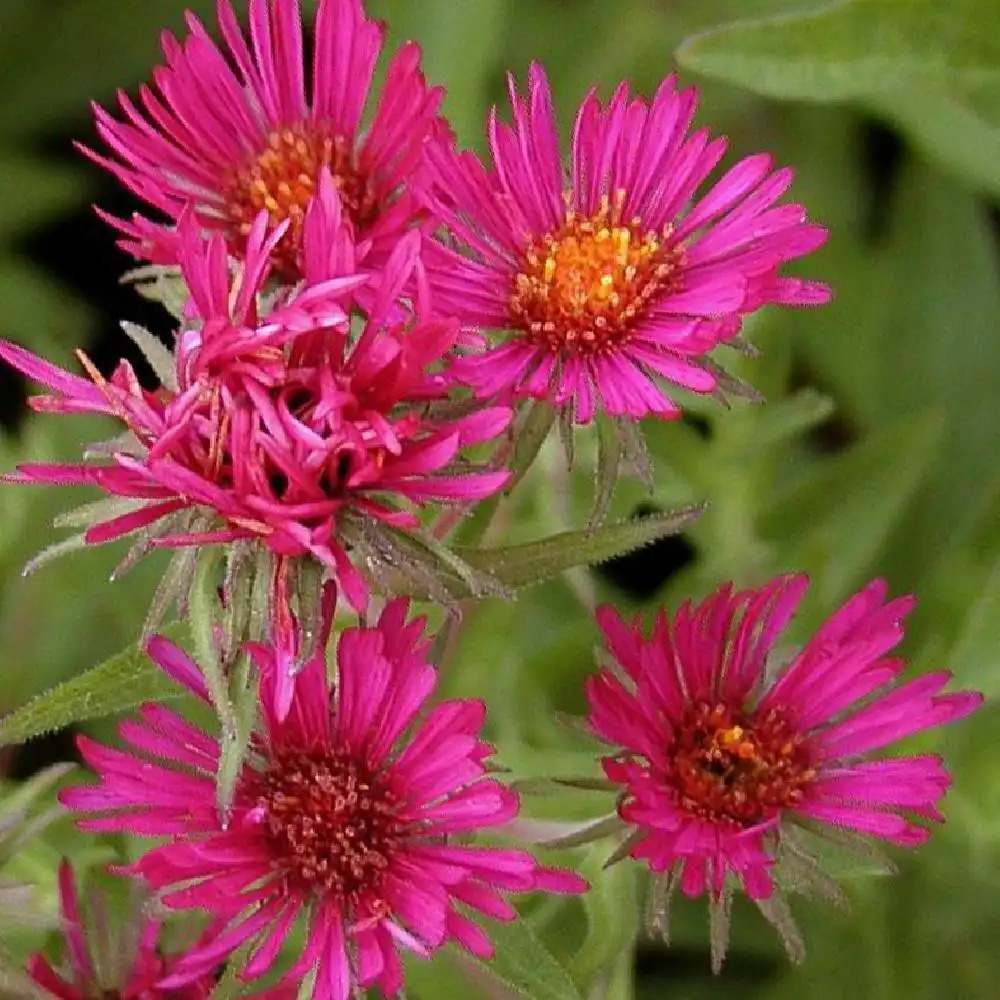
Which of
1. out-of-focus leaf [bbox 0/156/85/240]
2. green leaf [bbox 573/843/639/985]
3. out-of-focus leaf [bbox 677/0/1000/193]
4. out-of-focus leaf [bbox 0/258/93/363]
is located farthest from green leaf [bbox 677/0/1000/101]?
out-of-focus leaf [bbox 0/156/85/240]

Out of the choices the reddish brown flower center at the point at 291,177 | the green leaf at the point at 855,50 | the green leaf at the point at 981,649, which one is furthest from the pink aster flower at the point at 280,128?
the green leaf at the point at 981,649

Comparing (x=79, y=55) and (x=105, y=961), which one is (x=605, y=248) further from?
(x=79, y=55)

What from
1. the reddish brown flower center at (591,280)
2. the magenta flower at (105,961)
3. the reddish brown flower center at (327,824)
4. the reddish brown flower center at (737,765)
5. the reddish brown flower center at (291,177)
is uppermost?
the reddish brown flower center at (291,177)

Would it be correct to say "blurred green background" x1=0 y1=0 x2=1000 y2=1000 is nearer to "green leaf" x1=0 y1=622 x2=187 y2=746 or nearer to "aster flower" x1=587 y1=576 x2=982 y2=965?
"aster flower" x1=587 y1=576 x2=982 y2=965

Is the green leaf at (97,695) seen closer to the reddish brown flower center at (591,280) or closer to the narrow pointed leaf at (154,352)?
the narrow pointed leaf at (154,352)

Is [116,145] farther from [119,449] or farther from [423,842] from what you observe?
[423,842]

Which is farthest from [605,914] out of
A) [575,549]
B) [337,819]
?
[575,549]

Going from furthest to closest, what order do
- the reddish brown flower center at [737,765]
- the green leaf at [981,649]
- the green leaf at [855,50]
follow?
the green leaf at [981,649] → the green leaf at [855,50] → the reddish brown flower center at [737,765]
